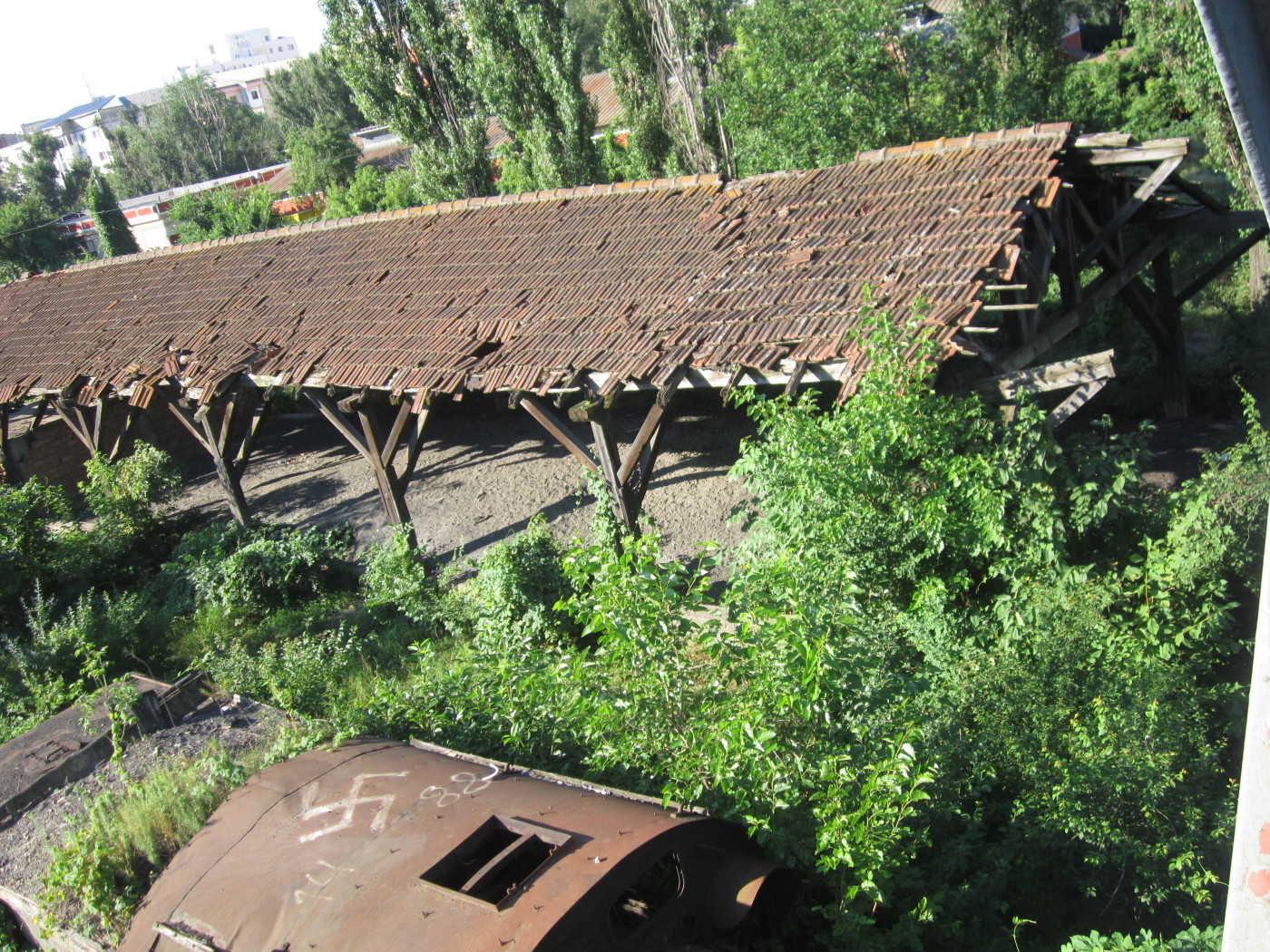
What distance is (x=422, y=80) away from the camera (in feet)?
61.5

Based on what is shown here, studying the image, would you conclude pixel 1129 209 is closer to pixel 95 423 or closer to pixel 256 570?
pixel 256 570

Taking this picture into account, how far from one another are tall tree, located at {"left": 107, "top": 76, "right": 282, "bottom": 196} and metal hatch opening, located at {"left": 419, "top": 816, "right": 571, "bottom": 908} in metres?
63.5

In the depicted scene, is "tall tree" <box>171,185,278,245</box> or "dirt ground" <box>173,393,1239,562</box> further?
"tall tree" <box>171,185,278,245</box>

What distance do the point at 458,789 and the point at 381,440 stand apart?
6625mm

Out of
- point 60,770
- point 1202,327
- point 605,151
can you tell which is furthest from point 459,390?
point 605,151

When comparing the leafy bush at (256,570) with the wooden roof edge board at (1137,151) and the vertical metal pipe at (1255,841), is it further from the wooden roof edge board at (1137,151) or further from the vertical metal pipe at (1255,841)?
the vertical metal pipe at (1255,841)

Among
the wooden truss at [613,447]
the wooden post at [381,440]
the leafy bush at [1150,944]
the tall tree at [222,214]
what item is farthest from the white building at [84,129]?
the leafy bush at [1150,944]

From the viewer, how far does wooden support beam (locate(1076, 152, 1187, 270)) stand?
7.47 meters

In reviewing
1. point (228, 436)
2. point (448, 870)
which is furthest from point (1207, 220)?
point (228, 436)

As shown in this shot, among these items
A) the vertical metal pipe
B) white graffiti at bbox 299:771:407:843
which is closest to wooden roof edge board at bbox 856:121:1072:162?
white graffiti at bbox 299:771:407:843

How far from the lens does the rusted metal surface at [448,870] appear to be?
9.86 feet

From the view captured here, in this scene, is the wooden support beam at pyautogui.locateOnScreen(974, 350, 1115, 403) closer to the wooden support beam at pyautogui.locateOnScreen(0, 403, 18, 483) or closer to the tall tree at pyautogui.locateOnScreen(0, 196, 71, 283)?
the wooden support beam at pyautogui.locateOnScreen(0, 403, 18, 483)

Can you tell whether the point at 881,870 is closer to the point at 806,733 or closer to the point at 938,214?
the point at 806,733

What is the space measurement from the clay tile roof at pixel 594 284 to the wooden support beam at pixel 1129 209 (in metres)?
0.89
